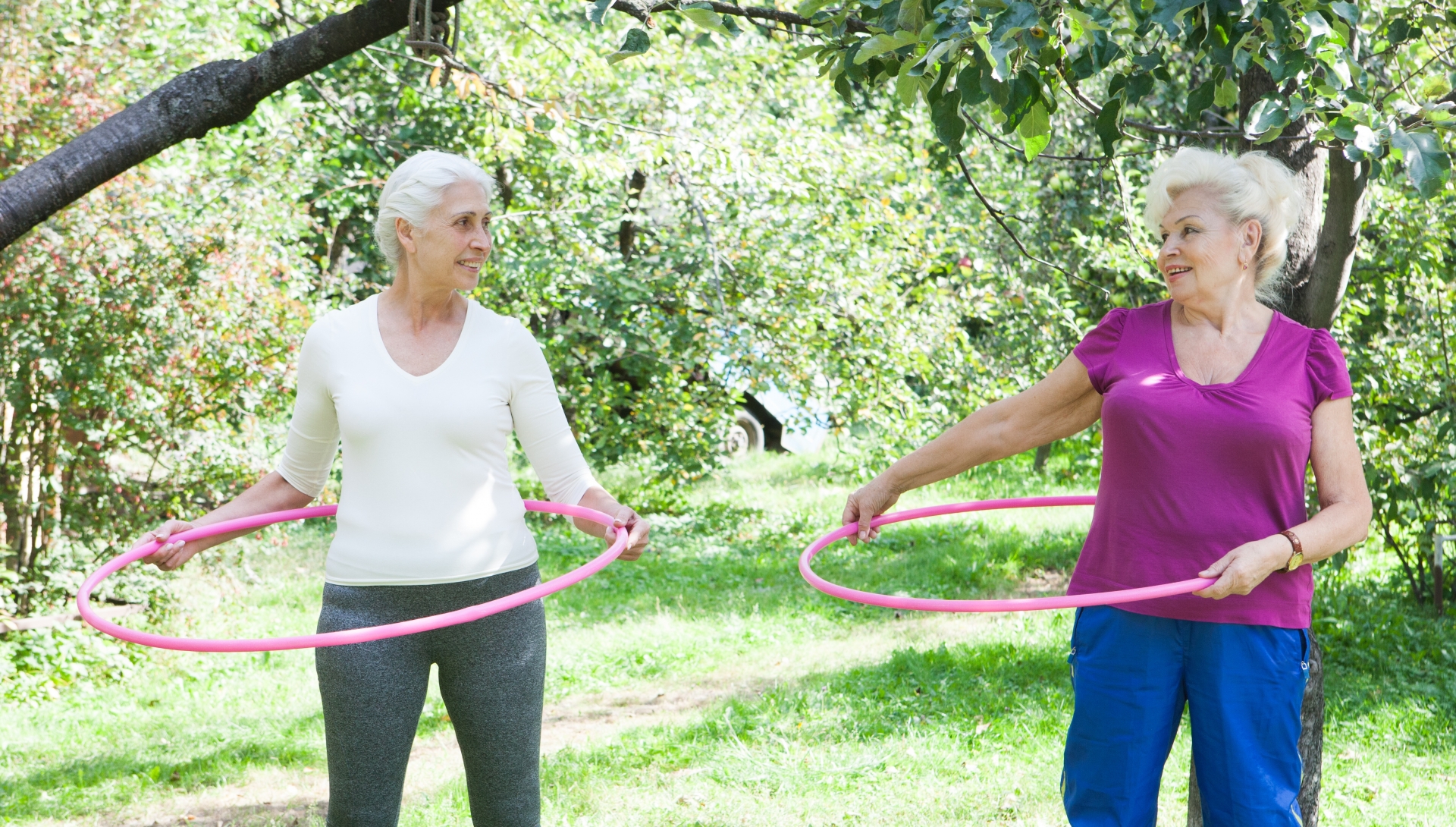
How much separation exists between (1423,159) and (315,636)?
84.8 inches

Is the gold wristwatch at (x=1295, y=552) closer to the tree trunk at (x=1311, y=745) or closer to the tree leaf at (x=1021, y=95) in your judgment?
the tree leaf at (x=1021, y=95)

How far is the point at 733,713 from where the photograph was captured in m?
4.84

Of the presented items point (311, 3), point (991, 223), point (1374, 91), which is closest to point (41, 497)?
point (311, 3)

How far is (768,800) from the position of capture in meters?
3.97

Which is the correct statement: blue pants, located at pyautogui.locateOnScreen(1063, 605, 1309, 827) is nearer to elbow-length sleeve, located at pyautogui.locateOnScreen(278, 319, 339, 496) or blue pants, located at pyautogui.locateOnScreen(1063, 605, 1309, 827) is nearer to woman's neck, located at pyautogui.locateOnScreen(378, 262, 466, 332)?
woman's neck, located at pyautogui.locateOnScreen(378, 262, 466, 332)

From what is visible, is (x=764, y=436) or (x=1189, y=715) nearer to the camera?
(x=1189, y=715)

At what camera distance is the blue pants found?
2.33 m

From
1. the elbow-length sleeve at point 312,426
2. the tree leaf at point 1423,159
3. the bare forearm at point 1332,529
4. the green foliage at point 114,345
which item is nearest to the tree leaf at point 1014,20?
the tree leaf at point 1423,159

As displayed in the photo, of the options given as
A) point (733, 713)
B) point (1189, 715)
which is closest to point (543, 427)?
point (1189, 715)

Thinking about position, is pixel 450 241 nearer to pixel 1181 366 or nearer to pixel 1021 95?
pixel 1021 95

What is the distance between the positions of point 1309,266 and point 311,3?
16.2ft

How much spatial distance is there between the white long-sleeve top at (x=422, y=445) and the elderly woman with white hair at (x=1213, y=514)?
1186mm

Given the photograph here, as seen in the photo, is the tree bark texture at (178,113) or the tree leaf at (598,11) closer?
the tree leaf at (598,11)

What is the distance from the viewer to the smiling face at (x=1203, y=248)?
2443 millimetres
